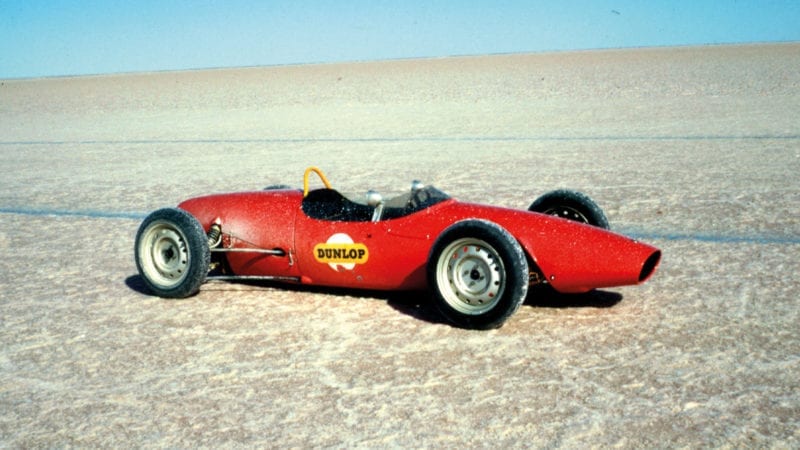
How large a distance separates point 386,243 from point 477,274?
2.46ft

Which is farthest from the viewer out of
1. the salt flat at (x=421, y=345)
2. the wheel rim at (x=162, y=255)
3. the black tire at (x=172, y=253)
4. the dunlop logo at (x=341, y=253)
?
the wheel rim at (x=162, y=255)

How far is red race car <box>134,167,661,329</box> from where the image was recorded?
5191mm

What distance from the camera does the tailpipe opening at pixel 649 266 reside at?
532 centimetres

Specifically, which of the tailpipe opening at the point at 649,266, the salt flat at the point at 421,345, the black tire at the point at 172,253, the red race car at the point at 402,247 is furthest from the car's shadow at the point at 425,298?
the tailpipe opening at the point at 649,266

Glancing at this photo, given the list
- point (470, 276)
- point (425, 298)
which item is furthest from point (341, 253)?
point (470, 276)

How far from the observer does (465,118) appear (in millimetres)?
22812

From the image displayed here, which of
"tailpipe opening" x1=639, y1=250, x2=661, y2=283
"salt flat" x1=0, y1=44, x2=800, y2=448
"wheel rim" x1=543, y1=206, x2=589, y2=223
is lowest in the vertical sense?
"salt flat" x1=0, y1=44, x2=800, y2=448

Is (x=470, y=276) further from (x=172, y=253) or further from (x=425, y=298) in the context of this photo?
(x=172, y=253)

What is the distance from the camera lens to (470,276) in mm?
5246

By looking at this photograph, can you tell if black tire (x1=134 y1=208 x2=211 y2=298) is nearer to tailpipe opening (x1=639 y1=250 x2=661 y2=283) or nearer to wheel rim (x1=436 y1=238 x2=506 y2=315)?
wheel rim (x1=436 y1=238 x2=506 y2=315)

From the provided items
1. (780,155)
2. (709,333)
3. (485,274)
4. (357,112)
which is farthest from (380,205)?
(357,112)

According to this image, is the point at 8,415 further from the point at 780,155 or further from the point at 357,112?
the point at 357,112

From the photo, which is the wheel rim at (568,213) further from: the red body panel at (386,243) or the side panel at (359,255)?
the side panel at (359,255)

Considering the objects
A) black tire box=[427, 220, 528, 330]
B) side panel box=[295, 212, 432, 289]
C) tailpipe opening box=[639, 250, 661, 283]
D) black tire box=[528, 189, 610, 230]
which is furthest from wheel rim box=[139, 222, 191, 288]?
tailpipe opening box=[639, 250, 661, 283]
